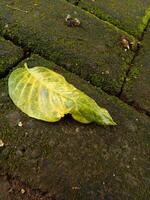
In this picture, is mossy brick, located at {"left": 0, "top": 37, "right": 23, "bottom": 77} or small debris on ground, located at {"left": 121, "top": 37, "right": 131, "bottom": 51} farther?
small debris on ground, located at {"left": 121, "top": 37, "right": 131, "bottom": 51}

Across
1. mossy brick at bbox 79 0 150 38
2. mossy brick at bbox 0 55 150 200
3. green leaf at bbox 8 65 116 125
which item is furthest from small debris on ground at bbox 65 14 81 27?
mossy brick at bbox 0 55 150 200

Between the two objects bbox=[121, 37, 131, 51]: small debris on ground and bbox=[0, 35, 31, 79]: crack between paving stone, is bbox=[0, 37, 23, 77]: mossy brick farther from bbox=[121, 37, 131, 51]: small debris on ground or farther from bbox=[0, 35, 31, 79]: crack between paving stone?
bbox=[121, 37, 131, 51]: small debris on ground

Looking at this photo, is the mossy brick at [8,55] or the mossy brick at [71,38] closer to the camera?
the mossy brick at [8,55]

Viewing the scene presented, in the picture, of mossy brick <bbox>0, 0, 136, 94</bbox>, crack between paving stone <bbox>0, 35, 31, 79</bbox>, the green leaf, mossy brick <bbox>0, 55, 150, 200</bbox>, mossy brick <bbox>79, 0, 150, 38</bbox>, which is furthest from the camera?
mossy brick <bbox>79, 0, 150, 38</bbox>

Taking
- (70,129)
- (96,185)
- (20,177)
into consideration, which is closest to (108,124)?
(70,129)

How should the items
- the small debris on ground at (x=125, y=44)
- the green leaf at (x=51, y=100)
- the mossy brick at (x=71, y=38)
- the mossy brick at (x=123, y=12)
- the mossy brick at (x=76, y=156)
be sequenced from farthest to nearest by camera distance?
the mossy brick at (x=123, y=12) → the small debris on ground at (x=125, y=44) → the mossy brick at (x=71, y=38) → the green leaf at (x=51, y=100) → the mossy brick at (x=76, y=156)

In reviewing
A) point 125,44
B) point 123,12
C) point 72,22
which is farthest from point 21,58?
point 123,12

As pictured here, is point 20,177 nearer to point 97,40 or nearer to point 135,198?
point 135,198

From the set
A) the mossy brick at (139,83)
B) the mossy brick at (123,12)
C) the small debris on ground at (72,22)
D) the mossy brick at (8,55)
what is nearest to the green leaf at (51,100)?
the mossy brick at (8,55)

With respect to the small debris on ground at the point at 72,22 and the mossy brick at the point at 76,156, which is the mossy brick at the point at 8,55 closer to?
the mossy brick at the point at 76,156
